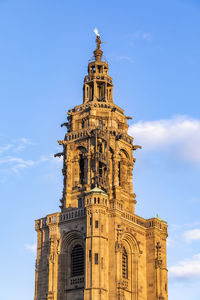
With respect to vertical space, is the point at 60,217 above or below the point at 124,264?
above

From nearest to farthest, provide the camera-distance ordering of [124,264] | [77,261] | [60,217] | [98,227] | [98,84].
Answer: [98,227] → [77,261] → [124,264] → [60,217] → [98,84]

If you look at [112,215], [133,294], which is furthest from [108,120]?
[133,294]

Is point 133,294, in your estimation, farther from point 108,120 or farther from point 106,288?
point 108,120

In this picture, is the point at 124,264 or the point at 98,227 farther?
the point at 124,264

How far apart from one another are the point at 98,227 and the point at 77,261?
687 cm

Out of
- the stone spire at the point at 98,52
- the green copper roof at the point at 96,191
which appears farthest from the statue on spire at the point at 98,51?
the green copper roof at the point at 96,191

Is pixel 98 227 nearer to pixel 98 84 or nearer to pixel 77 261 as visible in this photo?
pixel 77 261

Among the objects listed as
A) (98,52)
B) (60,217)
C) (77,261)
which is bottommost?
(77,261)

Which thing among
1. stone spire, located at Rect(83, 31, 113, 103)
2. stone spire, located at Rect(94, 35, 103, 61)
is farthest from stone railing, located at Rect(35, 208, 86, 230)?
stone spire, located at Rect(94, 35, 103, 61)

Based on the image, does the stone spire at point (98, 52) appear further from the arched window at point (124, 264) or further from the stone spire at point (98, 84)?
the arched window at point (124, 264)

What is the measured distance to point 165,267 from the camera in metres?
91.9

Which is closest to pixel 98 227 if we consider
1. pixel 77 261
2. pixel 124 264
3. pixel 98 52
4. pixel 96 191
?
pixel 96 191

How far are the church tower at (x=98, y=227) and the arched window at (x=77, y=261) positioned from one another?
0.13 m

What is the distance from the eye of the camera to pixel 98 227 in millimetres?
82500
